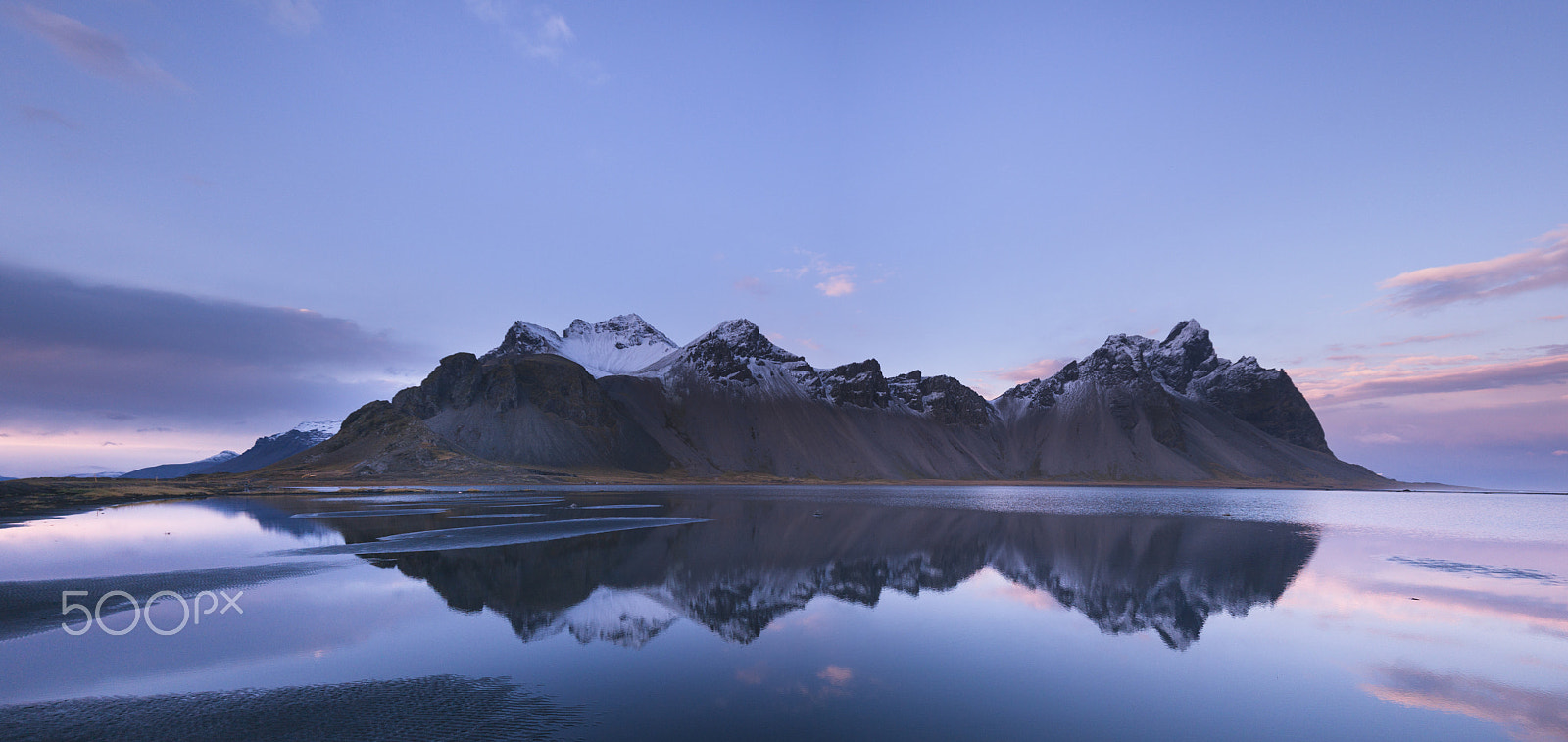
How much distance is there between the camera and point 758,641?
23688 mm

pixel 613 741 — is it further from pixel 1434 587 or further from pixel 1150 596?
pixel 1434 587

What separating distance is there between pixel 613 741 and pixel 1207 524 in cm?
7895

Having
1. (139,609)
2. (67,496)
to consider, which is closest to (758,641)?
(139,609)

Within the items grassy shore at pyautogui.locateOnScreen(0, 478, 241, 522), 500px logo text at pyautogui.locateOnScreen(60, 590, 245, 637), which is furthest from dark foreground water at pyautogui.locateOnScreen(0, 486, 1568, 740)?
grassy shore at pyautogui.locateOnScreen(0, 478, 241, 522)

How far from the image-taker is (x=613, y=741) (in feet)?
47.0

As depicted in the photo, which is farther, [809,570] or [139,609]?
[809,570]

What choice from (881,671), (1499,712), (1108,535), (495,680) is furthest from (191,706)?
(1108,535)

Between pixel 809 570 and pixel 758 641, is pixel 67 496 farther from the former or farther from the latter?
pixel 758 641

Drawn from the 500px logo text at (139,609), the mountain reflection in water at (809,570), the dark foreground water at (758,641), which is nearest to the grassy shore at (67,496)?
the dark foreground water at (758,641)

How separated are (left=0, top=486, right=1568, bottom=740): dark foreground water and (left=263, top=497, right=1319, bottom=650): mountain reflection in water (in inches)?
11.3

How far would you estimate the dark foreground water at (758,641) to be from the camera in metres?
16.2

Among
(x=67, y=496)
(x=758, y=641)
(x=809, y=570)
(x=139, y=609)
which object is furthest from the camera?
(x=67, y=496)

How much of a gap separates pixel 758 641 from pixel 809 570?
1596 centimetres

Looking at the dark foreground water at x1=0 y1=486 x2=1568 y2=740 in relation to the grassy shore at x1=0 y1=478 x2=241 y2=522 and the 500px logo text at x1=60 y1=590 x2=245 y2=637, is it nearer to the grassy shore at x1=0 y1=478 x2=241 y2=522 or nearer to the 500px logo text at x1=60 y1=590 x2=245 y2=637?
the 500px logo text at x1=60 y1=590 x2=245 y2=637
